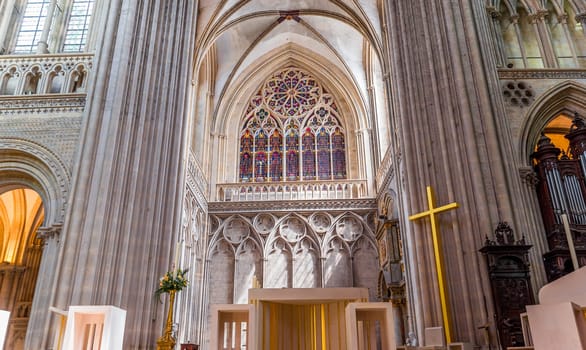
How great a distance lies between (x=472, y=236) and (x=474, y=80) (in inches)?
144

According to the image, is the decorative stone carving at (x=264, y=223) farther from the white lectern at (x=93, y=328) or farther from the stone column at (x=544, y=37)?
the white lectern at (x=93, y=328)

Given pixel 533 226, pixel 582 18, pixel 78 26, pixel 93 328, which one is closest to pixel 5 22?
pixel 78 26

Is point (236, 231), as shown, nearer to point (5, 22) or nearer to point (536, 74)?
point (5, 22)

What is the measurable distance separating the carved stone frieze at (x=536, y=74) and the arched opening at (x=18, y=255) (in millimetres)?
13376

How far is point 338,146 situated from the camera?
20.6 meters

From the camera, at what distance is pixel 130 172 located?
32.7ft

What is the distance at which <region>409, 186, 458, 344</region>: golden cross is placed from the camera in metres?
8.52

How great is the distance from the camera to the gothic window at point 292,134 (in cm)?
2006

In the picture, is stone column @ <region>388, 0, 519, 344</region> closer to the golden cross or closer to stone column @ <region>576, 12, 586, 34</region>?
the golden cross

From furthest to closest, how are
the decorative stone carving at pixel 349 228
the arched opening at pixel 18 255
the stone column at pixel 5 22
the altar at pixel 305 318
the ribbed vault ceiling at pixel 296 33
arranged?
the decorative stone carving at pixel 349 228, the ribbed vault ceiling at pixel 296 33, the arched opening at pixel 18 255, the stone column at pixel 5 22, the altar at pixel 305 318

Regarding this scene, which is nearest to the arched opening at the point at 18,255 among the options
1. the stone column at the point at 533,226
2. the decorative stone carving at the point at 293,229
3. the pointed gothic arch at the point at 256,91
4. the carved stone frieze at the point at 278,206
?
the carved stone frieze at the point at 278,206

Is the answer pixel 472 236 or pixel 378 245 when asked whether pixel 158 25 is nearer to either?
pixel 472 236

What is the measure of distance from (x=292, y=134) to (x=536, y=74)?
11614 mm

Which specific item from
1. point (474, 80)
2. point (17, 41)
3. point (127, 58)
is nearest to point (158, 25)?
point (127, 58)
